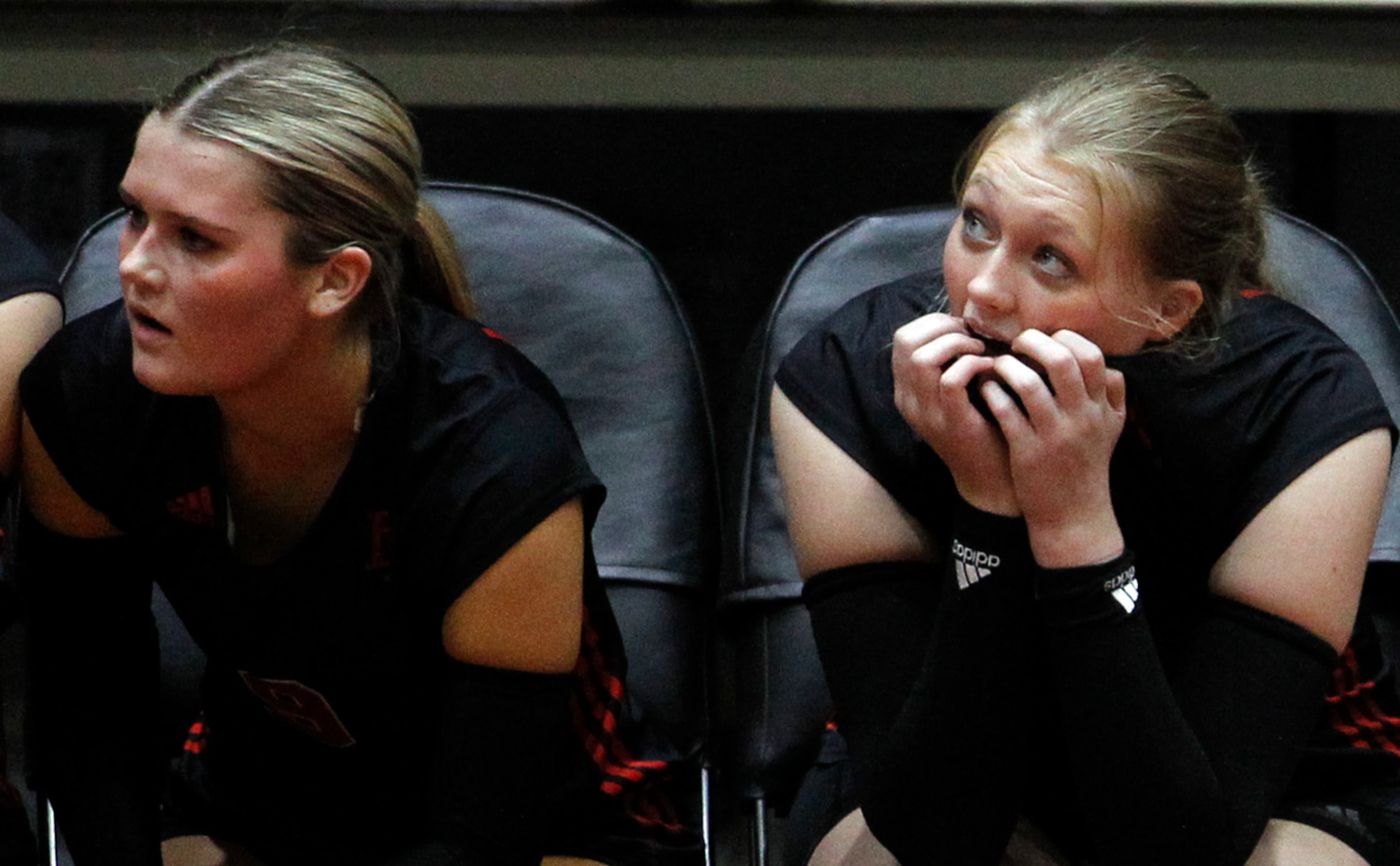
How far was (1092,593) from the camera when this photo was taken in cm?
112

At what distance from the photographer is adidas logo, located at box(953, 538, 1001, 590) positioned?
115 cm

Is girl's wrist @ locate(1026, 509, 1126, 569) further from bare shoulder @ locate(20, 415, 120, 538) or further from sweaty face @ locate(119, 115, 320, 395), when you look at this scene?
bare shoulder @ locate(20, 415, 120, 538)

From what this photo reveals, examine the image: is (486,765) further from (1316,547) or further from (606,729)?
(1316,547)

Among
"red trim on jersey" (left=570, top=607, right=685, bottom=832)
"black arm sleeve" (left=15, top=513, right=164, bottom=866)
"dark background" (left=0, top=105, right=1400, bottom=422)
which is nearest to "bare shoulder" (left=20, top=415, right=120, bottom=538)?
"black arm sleeve" (left=15, top=513, right=164, bottom=866)

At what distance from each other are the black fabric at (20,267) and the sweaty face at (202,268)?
20 centimetres

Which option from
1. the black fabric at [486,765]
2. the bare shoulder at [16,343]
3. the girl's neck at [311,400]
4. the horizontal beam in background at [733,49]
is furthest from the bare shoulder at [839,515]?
the horizontal beam in background at [733,49]

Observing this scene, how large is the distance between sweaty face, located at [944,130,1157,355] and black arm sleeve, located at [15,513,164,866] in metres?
0.67

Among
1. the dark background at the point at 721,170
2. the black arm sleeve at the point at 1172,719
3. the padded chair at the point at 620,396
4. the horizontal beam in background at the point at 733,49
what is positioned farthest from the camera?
the dark background at the point at 721,170

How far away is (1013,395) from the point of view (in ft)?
3.78

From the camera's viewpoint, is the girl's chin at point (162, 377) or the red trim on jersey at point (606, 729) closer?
the girl's chin at point (162, 377)

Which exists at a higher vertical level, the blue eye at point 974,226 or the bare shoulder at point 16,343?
the blue eye at point 974,226

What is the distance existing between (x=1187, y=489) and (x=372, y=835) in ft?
2.16

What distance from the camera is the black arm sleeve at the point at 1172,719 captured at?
3.66 feet

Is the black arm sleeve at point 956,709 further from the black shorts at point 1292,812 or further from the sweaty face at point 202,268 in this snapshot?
the sweaty face at point 202,268
